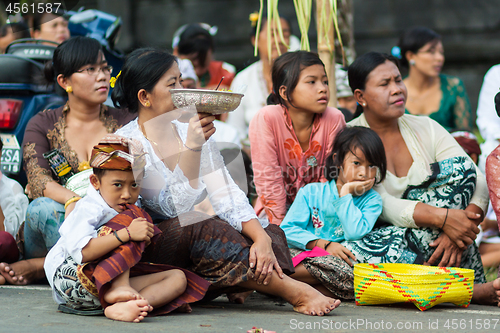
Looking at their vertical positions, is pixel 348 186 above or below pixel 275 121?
below

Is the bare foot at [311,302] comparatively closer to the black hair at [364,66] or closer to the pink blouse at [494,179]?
the pink blouse at [494,179]

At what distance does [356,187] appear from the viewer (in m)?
3.37

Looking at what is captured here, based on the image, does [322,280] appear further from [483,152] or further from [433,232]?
[483,152]

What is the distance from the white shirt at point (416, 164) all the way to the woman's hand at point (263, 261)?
3.16ft

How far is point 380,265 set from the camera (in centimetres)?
315

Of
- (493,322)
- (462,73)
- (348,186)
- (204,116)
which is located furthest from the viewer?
(462,73)

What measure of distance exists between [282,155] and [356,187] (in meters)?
0.64

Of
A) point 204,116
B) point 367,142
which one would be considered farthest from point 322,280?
point 204,116

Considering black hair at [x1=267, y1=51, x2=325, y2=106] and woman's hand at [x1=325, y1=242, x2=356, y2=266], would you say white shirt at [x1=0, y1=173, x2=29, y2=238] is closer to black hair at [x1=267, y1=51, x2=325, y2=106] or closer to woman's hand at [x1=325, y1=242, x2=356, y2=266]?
black hair at [x1=267, y1=51, x2=325, y2=106]

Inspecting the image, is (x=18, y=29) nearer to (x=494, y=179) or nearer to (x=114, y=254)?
(x=114, y=254)

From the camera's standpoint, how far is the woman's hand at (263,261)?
2734 millimetres

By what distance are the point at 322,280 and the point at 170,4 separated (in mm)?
8907

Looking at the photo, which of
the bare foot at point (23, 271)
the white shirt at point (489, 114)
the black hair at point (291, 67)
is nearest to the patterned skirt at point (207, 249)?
the bare foot at point (23, 271)

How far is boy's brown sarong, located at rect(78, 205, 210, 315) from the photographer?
8.20 ft
